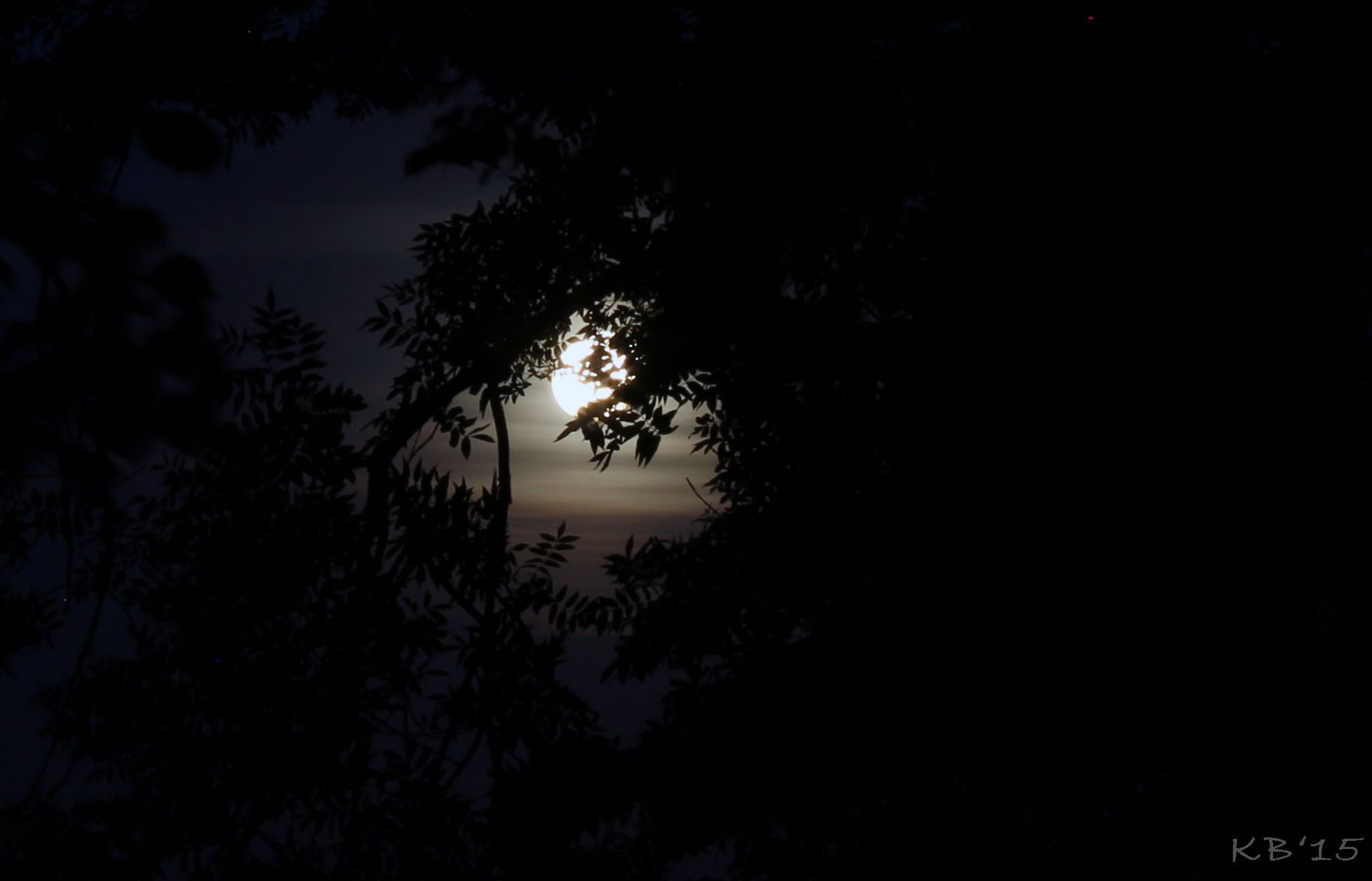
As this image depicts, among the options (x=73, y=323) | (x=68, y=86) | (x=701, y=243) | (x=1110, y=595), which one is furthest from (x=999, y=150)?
(x=68, y=86)

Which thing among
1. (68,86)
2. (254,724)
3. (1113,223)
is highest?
(68,86)

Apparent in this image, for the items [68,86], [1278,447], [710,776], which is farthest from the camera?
[68,86]

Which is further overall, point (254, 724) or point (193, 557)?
point (193, 557)

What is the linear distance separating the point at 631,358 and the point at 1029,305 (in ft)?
6.28

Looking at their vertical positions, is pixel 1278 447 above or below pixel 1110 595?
above

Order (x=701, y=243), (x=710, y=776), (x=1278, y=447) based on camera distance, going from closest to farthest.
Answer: (x=1278, y=447)
(x=701, y=243)
(x=710, y=776)

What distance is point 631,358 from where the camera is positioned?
5.68 m

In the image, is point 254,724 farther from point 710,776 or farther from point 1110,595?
point 1110,595

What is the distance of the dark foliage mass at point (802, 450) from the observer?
459 centimetres

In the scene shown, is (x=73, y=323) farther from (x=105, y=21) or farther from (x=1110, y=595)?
(x=1110, y=595)

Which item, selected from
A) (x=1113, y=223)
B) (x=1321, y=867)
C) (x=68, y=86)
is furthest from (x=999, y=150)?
(x=68, y=86)

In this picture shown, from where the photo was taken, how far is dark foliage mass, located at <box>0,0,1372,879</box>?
4590 millimetres

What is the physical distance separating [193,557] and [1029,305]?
4.54 metres

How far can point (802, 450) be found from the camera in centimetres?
546
